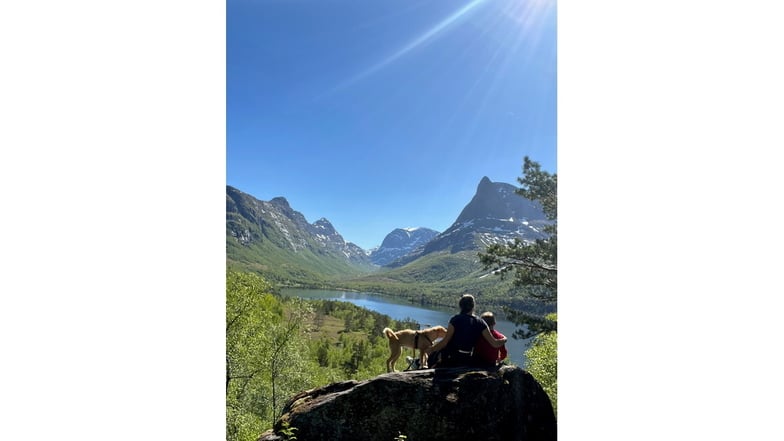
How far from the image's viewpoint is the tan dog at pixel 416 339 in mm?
6428

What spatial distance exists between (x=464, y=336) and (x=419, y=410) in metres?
1.17

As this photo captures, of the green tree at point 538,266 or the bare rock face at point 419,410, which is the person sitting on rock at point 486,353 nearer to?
the bare rock face at point 419,410

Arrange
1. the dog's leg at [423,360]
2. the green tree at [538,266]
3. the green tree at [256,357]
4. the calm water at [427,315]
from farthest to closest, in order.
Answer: the calm water at [427,315] < the green tree at [256,357] < the green tree at [538,266] < the dog's leg at [423,360]

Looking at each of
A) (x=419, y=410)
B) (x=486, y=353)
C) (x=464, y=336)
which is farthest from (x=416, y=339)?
(x=419, y=410)

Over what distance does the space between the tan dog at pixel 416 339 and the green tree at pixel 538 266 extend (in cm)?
734

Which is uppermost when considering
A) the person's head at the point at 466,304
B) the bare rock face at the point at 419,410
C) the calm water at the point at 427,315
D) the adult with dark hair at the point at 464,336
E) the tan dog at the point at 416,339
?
the person's head at the point at 466,304

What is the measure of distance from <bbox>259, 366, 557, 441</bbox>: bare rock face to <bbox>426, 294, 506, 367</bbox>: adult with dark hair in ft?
1.19

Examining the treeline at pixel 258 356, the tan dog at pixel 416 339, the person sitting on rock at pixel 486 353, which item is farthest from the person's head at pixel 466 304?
the treeline at pixel 258 356

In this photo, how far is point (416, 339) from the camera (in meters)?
6.57

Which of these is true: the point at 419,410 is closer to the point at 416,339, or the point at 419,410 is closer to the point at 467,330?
the point at 467,330

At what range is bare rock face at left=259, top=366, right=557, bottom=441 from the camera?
15.7ft
